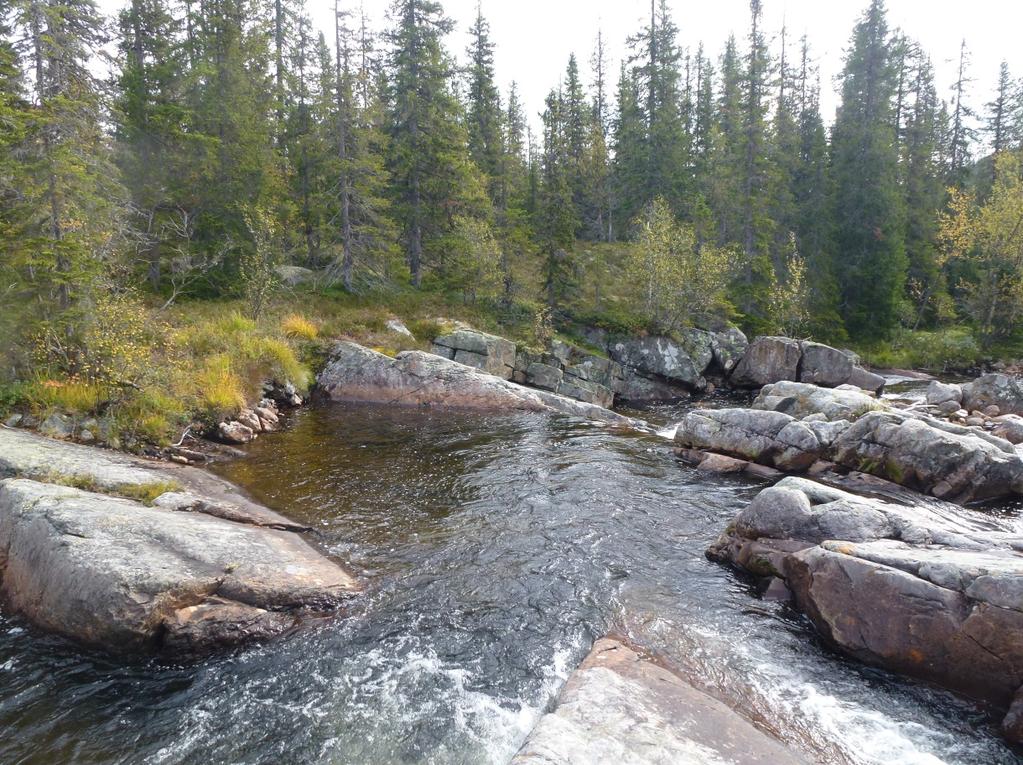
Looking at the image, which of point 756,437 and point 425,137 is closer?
point 756,437

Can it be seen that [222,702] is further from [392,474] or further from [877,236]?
[877,236]

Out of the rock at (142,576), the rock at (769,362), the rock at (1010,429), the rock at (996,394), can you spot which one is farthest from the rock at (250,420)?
the rock at (996,394)

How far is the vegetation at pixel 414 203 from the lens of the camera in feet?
40.9

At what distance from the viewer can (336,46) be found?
31219 mm

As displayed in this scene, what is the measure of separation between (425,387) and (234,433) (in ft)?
24.7

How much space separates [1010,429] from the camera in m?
15.6

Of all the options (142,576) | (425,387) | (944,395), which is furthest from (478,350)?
(142,576)

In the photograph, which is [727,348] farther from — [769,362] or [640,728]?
[640,728]

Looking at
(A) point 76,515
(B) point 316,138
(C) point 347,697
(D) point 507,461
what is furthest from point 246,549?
(B) point 316,138

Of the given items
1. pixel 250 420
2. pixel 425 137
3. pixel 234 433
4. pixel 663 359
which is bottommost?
pixel 234 433

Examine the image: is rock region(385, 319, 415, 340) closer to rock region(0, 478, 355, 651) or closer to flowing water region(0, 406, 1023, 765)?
flowing water region(0, 406, 1023, 765)

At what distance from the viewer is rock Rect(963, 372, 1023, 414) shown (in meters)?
20.4

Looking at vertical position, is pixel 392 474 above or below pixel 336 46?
below

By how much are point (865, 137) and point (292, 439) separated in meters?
44.1
